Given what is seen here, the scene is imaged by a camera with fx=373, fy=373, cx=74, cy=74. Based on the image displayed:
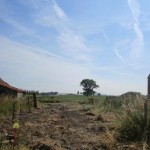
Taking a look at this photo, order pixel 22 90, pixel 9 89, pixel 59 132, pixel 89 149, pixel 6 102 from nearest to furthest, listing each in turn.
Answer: pixel 89 149
pixel 59 132
pixel 6 102
pixel 9 89
pixel 22 90

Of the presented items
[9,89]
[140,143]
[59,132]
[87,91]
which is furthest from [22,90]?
[87,91]

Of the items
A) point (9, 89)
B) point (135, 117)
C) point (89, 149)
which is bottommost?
point (89, 149)

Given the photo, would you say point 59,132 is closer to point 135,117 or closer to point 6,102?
point 135,117

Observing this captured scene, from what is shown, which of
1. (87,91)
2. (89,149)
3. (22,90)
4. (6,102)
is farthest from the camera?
(87,91)

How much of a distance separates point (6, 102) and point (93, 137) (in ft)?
40.2

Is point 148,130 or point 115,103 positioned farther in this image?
point 115,103

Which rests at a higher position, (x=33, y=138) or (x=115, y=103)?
(x=115, y=103)

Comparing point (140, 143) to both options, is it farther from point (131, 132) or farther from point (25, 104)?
point (25, 104)

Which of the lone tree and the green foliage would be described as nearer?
the green foliage

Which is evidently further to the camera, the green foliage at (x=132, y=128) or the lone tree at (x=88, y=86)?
the lone tree at (x=88, y=86)

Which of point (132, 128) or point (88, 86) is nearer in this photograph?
point (132, 128)

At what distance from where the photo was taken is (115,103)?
29328 millimetres

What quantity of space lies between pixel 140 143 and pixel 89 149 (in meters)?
1.51

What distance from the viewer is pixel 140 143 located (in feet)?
34.6
